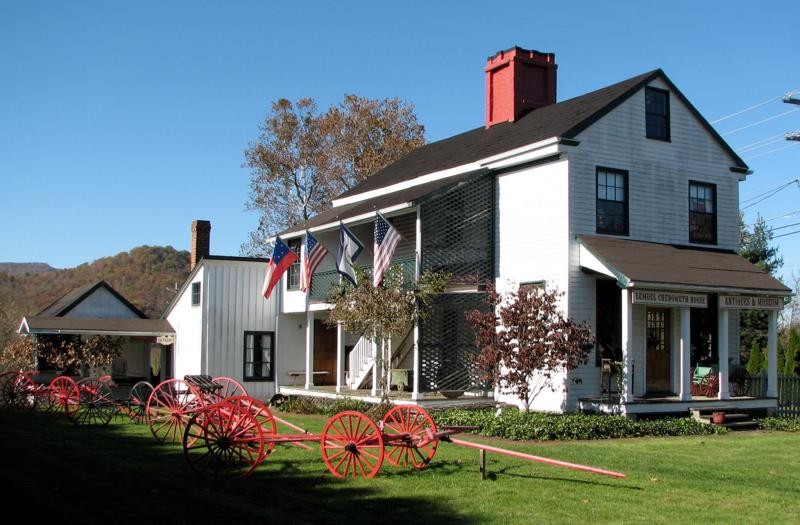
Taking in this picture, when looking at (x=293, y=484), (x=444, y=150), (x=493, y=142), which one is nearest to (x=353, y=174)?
(x=444, y=150)

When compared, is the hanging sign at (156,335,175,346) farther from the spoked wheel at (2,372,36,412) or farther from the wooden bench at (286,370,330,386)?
the spoked wheel at (2,372,36,412)

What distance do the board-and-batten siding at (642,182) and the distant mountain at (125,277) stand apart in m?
52.7

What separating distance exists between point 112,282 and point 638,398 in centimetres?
6122

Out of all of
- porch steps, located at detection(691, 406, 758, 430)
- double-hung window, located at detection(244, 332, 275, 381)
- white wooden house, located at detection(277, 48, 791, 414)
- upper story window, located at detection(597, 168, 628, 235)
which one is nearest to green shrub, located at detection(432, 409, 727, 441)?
porch steps, located at detection(691, 406, 758, 430)

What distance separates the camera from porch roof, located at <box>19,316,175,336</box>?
2872 cm

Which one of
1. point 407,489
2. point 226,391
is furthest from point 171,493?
point 226,391

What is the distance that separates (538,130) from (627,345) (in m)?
6.40

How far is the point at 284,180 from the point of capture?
43125 millimetres

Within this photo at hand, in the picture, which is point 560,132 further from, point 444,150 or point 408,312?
point 444,150

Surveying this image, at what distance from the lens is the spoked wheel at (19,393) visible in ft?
73.6

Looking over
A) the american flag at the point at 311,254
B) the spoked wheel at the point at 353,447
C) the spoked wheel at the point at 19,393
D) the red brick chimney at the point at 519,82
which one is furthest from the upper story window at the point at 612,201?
the spoked wheel at the point at 19,393

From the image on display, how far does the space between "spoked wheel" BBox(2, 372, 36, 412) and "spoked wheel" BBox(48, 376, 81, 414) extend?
0.60 meters

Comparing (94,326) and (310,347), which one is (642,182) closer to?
(310,347)

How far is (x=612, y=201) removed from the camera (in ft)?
70.0
